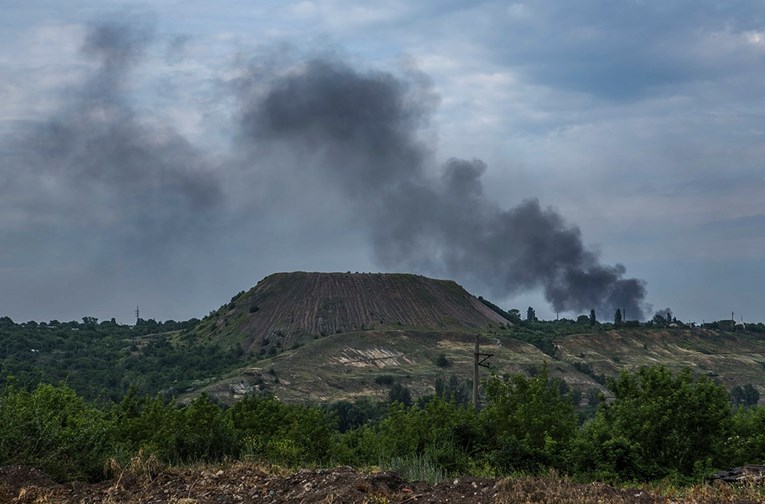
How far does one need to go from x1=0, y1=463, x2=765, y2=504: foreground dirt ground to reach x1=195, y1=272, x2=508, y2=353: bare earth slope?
407 ft

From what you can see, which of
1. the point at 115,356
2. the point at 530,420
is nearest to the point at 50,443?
the point at 530,420

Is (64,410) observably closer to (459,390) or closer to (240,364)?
(459,390)

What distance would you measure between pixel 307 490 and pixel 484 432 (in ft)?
40.7

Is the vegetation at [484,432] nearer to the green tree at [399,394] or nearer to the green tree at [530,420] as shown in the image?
the green tree at [530,420]

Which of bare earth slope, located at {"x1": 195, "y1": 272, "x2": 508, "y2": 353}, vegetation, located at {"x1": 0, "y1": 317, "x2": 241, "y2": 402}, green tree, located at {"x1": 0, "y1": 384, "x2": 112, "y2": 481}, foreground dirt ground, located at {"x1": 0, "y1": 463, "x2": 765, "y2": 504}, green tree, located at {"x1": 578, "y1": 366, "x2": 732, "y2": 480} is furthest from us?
bare earth slope, located at {"x1": 195, "y1": 272, "x2": 508, "y2": 353}

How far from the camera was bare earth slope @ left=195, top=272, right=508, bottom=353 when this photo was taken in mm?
150875

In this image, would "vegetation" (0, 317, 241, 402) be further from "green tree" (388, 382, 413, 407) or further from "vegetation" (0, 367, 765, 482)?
"vegetation" (0, 367, 765, 482)

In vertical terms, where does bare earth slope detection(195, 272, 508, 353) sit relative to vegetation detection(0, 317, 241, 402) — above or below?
above

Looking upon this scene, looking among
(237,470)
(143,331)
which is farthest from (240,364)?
(237,470)

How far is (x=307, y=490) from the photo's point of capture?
13.5 meters

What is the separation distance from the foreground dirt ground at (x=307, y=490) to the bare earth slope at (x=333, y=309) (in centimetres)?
12401

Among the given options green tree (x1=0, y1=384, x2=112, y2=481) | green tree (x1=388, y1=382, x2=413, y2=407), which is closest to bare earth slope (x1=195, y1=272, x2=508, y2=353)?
green tree (x1=388, y1=382, x2=413, y2=407)

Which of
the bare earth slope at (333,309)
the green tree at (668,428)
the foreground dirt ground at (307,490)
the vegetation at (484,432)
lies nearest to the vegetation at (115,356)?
the bare earth slope at (333,309)

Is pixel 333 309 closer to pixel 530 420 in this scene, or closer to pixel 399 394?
pixel 399 394
